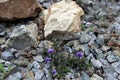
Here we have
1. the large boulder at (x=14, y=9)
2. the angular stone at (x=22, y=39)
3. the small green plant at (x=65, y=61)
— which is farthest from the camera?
the large boulder at (x=14, y=9)

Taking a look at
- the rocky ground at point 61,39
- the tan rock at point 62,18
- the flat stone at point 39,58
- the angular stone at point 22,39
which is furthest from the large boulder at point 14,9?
the flat stone at point 39,58

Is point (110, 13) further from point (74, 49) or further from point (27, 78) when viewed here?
point (27, 78)

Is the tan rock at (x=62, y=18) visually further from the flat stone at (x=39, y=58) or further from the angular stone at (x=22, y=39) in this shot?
the flat stone at (x=39, y=58)

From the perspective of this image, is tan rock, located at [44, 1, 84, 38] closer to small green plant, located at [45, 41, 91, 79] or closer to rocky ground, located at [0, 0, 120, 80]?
rocky ground, located at [0, 0, 120, 80]

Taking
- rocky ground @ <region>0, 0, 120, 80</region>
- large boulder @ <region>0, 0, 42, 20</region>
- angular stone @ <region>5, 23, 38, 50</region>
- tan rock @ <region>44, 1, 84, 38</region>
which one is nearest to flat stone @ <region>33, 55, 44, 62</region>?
rocky ground @ <region>0, 0, 120, 80</region>

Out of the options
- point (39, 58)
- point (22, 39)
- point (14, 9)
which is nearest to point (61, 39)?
point (39, 58)

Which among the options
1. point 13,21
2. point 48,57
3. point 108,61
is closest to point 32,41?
point 48,57

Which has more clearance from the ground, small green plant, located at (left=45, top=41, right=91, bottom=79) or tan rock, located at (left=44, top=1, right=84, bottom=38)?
tan rock, located at (left=44, top=1, right=84, bottom=38)
